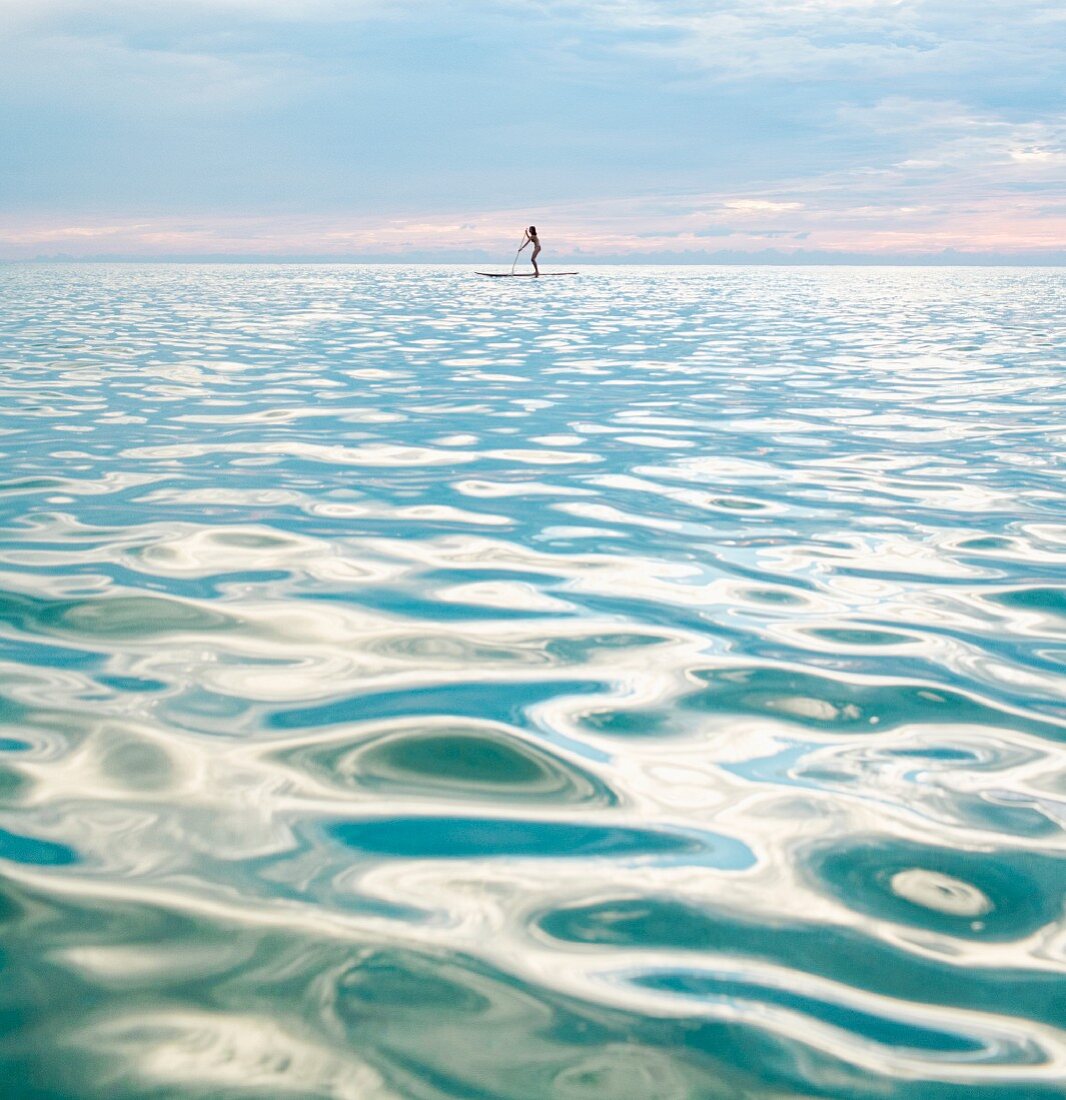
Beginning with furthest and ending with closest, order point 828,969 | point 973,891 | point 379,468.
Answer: point 379,468, point 973,891, point 828,969

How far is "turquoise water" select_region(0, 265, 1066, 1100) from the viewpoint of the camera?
2.45m

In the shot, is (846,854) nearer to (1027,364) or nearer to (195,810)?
(195,810)

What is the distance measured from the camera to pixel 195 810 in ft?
11.5

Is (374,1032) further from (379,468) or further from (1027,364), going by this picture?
(1027,364)

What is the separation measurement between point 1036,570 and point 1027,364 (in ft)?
47.6

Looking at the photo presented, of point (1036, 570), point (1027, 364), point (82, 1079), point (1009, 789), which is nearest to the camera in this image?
point (82, 1079)

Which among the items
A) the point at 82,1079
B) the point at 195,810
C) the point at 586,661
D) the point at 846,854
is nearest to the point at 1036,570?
the point at 586,661

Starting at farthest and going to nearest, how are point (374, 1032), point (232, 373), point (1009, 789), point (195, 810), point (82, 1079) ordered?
point (232, 373) → point (1009, 789) → point (195, 810) → point (374, 1032) → point (82, 1079)

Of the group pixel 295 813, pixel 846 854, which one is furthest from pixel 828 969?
pixel 295 813

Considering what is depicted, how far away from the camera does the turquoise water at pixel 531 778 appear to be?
245 centimetres

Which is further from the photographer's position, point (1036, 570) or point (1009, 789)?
point (1036, 570)

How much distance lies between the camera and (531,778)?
382 centimetres

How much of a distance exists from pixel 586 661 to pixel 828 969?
2365 mm

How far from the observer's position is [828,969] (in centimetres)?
271
